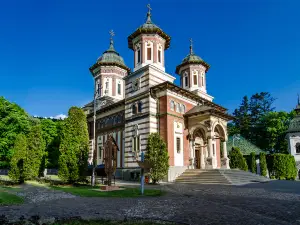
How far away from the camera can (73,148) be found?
1992 centimetres

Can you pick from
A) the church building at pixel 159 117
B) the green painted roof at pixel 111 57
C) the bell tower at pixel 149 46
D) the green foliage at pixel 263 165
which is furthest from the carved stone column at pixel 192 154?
the green painted roof at pixel 111 57

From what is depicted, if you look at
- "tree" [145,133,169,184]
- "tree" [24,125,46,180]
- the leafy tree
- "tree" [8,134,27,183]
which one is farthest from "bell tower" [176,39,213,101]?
"tree" [8,134,27,183]

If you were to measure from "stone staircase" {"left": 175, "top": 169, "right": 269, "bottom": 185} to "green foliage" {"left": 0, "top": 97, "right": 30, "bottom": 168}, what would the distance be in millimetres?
20461

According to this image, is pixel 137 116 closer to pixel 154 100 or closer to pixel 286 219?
pixel 154 100

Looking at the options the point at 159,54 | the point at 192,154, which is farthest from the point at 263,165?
the point at 159,54

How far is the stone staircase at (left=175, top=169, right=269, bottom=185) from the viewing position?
2130 centimetres

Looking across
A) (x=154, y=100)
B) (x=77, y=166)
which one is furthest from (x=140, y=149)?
(x=77, y=166)

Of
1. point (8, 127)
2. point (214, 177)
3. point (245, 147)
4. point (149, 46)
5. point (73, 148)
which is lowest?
point (214, 177)

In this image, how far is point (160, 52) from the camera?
28625 millimetres

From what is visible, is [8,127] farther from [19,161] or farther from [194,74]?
[194,74]

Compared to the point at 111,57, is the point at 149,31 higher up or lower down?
lower down

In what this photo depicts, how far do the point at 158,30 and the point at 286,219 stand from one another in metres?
24.2

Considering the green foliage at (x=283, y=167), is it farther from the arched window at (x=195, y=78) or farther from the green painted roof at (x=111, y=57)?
the green painted roof at (x=111, y=57)

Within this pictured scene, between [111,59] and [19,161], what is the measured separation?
2102 centimetres
